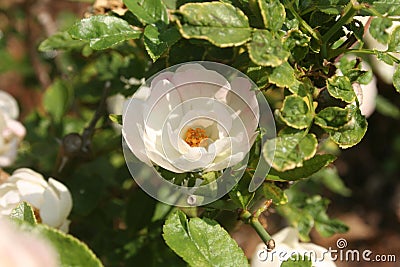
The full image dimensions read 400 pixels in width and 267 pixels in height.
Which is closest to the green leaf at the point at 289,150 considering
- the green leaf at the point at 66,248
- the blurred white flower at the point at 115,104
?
the green leaf at the point at 66,248

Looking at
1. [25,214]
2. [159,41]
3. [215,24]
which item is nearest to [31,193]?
[25,214]

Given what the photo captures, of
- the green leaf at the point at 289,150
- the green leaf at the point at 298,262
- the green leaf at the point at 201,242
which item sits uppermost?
the green leaf at the point at 289,150

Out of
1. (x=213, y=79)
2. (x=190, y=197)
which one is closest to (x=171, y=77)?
(x=213, y=79)

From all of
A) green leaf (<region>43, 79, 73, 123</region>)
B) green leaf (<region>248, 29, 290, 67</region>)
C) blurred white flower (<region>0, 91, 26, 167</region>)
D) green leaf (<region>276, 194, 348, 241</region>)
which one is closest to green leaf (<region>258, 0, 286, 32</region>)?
green leaf (<region>248, 29, 290, 67</region>)

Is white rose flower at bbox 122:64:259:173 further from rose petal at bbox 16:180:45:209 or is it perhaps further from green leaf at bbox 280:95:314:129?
rose petal at bbox 16:180:45:209

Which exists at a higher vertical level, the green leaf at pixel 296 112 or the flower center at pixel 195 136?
the green leaf at pixel 296 112

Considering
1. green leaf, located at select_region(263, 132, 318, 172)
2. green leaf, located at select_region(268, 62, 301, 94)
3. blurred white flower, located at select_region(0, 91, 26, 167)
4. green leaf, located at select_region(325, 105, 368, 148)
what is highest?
green leaf, located at select_region(268, 62, 301, 94)

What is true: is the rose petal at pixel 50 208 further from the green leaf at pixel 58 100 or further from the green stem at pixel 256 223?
the green leaf at pixel 58 100
